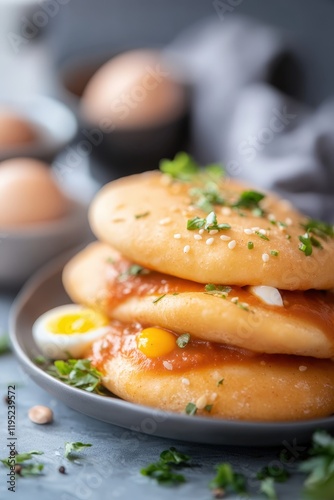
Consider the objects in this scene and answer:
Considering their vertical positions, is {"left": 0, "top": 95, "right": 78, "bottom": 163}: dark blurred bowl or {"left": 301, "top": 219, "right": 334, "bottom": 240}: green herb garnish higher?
{"left": 301, "top": 219, "right": 334, "bottom": 240}: green herb garnish

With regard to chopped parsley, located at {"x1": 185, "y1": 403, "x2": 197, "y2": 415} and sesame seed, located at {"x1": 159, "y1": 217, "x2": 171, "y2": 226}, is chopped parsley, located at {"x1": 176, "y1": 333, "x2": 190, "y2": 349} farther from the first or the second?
sesame seed, located at {"x1": 159, "y1": 217, "x2": 171, "y2": 226}

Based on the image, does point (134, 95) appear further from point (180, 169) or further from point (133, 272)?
point (133, 272)

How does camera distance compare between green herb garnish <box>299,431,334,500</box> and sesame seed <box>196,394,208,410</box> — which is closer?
green herb garnish <box>299,431,334,500</box>

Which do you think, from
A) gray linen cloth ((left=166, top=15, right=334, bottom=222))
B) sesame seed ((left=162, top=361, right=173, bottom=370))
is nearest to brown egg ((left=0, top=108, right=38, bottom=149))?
gray linen cloth ((left=166, top=15, right=334, bottom=222))

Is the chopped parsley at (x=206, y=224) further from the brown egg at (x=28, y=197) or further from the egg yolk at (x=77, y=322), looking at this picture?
the brown egg at (x=28, y=197)

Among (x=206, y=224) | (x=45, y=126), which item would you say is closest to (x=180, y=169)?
(x=206, y=224)

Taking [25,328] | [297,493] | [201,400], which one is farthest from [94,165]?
[297,493]
